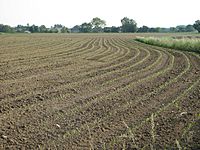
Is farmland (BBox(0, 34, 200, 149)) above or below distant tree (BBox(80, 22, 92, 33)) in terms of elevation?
above

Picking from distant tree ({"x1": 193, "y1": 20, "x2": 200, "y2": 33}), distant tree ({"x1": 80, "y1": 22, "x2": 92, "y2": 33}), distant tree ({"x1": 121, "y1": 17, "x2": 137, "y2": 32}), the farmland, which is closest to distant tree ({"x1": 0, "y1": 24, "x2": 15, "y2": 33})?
distant tree ({"x1": 80, "y1": 22, "x2": 92, "y2": 33})

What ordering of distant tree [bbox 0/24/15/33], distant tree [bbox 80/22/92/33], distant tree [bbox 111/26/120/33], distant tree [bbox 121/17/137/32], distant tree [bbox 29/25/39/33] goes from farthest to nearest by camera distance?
distant tree [bbox 80/22/92/33] → distant tree [bbox 121/17/137/32] → distant tree [bbox 111/26/120/33] → distant tree [bbox 29/25/39/33] → distant tree [bbox 0/24/15/33]

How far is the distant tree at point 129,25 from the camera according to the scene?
124 metres

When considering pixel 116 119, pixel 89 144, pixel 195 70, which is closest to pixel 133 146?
pixel 89 144

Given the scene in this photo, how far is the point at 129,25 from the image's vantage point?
125250 millimetres

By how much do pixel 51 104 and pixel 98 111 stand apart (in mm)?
1140

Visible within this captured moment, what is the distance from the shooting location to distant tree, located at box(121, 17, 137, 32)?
406ft

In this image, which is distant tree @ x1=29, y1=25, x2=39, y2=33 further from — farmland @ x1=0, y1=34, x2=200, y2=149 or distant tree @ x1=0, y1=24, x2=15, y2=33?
farmland @ x1=0, y1=34, x2=200, y2=149

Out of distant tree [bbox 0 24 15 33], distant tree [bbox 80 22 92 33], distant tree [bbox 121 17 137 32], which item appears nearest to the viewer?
distant tree [bbox 0 24 15 33]

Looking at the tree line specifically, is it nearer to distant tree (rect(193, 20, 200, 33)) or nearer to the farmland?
distant tree (rect(193, 20, 200, 33))

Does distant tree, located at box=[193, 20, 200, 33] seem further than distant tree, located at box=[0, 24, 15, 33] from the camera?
No

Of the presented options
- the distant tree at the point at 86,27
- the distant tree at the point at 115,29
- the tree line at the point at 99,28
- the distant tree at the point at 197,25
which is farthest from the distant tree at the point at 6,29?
the distant tree at the point at 197,25

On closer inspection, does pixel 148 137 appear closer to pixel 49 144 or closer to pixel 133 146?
pixel 133 146

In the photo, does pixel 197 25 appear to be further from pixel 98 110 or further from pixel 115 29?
pixel 98 110
